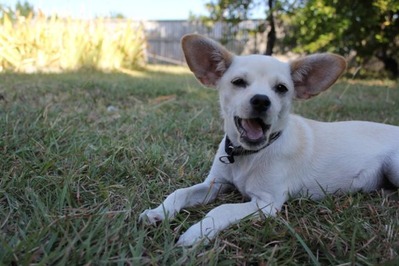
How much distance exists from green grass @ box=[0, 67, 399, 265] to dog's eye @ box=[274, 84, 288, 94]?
0.67 metres

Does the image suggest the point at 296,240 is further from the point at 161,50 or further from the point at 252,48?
the point at 161,50

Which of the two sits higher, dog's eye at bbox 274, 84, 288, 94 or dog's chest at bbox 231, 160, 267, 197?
dog's eye at bbox 274, 84, 288, 94

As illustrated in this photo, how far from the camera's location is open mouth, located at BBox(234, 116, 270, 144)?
7.10ft

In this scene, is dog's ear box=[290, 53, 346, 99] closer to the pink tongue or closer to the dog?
the dog

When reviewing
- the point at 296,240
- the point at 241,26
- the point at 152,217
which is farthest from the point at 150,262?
the point at 241,26

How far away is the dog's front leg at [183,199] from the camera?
1833 mm

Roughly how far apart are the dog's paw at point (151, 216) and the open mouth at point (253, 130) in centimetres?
67

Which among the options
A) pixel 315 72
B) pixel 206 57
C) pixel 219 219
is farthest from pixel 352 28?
pixel 219 219

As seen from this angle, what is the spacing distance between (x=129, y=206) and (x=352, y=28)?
10021 mm

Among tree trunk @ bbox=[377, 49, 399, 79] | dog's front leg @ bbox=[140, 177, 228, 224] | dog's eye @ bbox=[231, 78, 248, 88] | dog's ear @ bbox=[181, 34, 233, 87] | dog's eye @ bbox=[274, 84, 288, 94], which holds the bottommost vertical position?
tree trunk @ bbox=[377, 49, 399, 79]

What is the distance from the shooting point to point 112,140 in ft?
10.00

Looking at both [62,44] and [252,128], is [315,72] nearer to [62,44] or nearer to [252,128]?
[252,128]

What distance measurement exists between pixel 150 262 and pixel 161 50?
18516 mm

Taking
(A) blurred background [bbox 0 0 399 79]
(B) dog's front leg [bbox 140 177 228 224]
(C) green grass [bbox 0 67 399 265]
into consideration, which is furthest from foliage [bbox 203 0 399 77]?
(B) dog's front leg [bbox 140 177 228 224]
